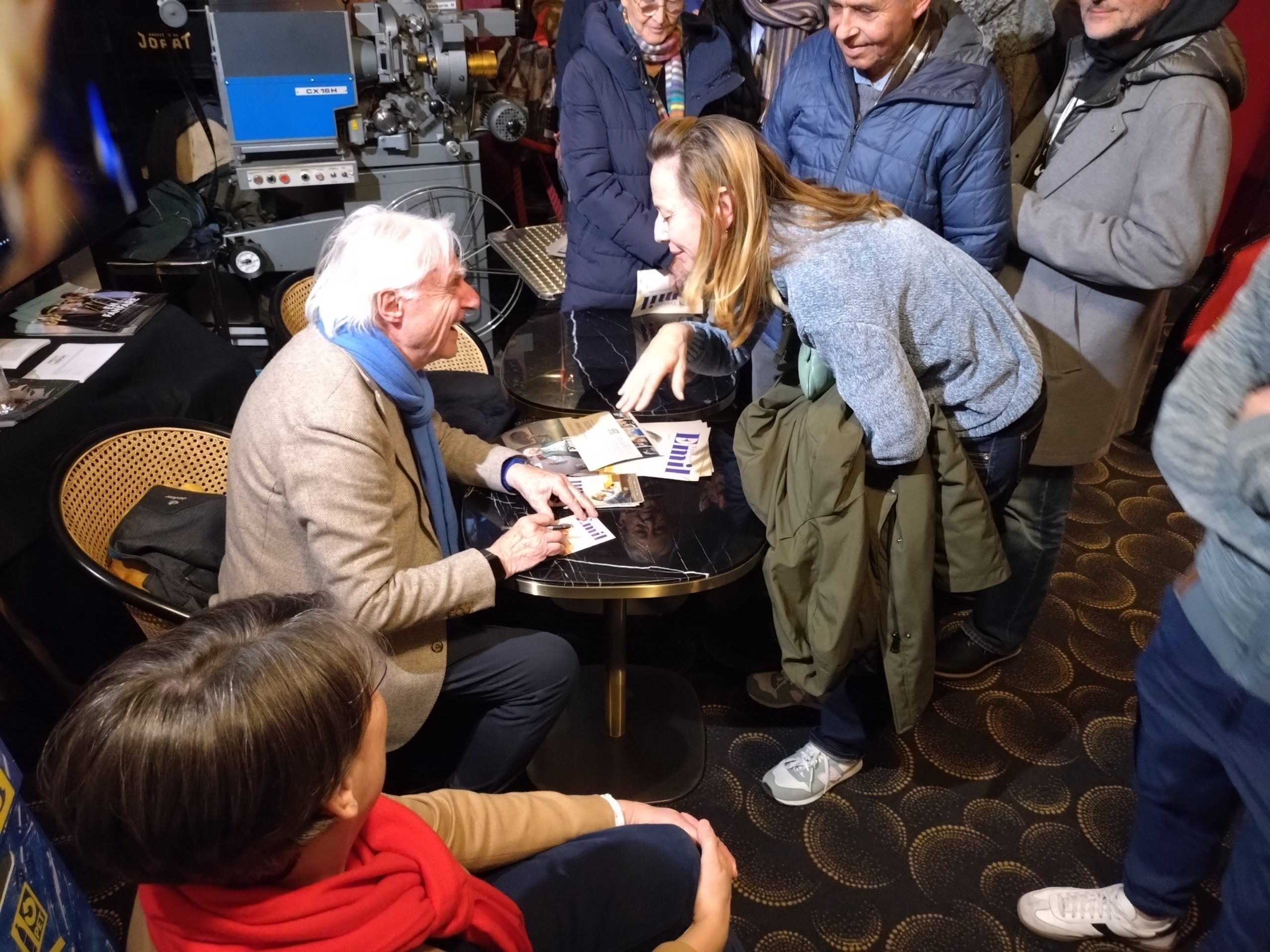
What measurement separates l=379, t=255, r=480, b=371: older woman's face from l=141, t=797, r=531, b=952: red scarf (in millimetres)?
821

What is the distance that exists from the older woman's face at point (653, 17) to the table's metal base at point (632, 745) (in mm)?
1716

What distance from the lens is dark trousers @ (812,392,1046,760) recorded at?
168cm

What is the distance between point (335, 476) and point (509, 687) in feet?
1.87

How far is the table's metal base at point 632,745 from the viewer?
2.11 meters

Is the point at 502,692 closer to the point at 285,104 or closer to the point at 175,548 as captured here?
the point at 175,548

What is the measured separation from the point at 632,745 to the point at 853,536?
912mm

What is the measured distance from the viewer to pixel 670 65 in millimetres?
2592

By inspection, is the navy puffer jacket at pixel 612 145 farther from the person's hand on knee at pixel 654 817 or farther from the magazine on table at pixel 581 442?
the person's hand on knee at pixel 654 817

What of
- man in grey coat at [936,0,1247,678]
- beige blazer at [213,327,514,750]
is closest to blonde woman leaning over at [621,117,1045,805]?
man in grey coat at [936,0,1247,678]

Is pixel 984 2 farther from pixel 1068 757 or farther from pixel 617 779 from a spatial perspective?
pixel 617 779

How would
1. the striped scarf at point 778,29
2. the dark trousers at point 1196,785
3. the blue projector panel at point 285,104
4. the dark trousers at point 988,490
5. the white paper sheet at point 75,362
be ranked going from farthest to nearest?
the blue projector panel at point 285,104 → the striped scarf at point 778,29 → the white paper sheet at point 75,362 → the dark trousers at point 988,490 → the dark trousers at point 1196,785

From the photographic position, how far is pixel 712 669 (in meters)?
2.43

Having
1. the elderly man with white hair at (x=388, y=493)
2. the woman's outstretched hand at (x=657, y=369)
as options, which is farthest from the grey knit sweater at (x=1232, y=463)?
the woman's outstretched hand at (x=657, y=369)

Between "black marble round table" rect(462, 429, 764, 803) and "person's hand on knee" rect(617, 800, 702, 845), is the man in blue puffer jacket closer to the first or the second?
"black marble round table" rect(462, 429, 764, 803)
